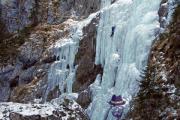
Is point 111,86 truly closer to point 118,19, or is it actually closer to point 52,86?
point 118,19

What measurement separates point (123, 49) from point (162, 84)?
6.72 meters

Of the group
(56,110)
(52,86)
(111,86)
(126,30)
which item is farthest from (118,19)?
(56,110)

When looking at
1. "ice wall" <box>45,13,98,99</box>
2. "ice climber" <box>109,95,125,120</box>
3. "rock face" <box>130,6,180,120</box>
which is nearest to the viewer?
"rock face" <box>130,6,180,120</box>

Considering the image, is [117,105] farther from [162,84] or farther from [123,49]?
[123,49]

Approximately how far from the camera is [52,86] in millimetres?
29578

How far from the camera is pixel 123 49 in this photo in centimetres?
2334

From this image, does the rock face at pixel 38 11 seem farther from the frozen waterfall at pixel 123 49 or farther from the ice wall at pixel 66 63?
the frozen waterfall at pixel 123 49

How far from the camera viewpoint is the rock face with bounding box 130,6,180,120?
15485mm

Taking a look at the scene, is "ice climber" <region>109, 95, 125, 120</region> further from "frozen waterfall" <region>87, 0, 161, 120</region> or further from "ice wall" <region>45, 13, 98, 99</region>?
"ice wall" <region>45, 13, 98, 99</region>

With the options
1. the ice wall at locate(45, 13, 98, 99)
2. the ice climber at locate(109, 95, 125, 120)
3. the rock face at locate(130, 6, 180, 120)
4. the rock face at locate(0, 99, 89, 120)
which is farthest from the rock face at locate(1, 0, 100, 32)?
the rock face at locate(0, 99, 89, 120)

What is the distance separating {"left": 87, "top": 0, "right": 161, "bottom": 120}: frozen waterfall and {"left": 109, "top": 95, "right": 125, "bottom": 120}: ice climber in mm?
338

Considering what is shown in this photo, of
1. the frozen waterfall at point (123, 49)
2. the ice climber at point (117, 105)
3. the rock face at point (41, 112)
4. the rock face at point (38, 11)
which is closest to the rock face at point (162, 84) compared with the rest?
the frozen waterfall at point (123, 49)

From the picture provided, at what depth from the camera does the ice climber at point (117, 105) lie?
19703mm

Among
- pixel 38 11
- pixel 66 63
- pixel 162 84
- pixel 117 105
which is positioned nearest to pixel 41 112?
pixel 162 84
